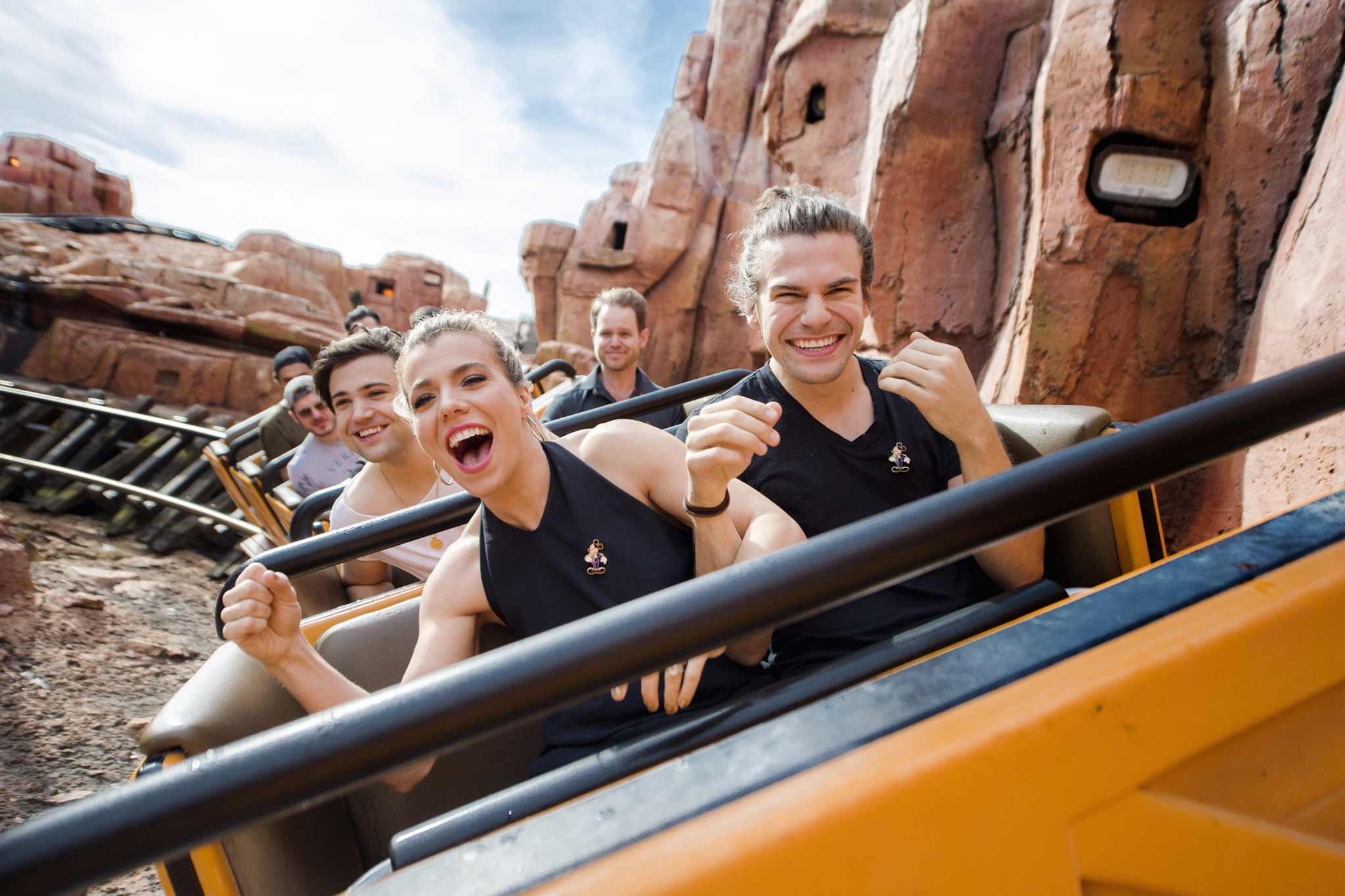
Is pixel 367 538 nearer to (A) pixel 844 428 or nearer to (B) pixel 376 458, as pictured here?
(B) pixel 376 458

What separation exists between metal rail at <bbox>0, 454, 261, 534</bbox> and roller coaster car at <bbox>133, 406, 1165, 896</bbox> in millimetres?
3597

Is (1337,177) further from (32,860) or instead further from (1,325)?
(1,325)

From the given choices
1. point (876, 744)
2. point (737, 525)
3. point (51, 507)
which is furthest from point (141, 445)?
point (876, 744)

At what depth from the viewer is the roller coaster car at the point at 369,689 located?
901mm

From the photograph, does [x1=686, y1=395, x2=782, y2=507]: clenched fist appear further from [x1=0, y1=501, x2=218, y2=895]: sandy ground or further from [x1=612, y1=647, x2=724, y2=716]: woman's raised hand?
[x1=0, y1=501, x2=218, y2=895]: sandy ground

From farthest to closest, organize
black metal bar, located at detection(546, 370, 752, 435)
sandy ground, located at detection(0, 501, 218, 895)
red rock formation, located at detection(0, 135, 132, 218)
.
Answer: red rock formation, located at detection(0, 135, 132, 218)
sandy ground, located at detection(0, 501, 218, 895)
black metal bar, located at detection(546, 370, 752, 435)

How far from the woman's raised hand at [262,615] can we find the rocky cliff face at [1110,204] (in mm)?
3030

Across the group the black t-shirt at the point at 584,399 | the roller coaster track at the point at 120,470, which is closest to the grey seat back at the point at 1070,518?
the black t-shirt at the point at 584,399

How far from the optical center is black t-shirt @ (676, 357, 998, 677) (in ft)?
3.68

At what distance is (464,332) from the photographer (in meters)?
1.29

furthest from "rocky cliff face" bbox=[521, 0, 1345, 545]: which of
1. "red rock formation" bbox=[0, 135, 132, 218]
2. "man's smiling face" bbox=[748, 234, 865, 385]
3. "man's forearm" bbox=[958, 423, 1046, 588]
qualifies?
"red rock formation" bbox=[0, 135, 132, 218]

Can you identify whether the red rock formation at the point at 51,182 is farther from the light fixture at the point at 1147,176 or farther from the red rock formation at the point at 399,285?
the light fixture at the point at 1147,176

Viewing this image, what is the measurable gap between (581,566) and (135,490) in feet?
19.2

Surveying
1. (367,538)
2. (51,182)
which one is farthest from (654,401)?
(51,182)
